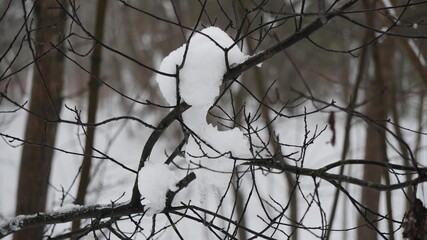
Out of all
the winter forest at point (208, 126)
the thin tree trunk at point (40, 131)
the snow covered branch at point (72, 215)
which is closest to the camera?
the winter forest at point (208, 126)

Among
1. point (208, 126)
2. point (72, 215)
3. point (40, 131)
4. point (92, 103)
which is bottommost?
point (72, 215)

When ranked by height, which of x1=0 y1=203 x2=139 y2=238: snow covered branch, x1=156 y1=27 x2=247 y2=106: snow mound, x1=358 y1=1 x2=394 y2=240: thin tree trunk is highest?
x1=358 y1=1 x2=394 y2=240: thin tree trunk

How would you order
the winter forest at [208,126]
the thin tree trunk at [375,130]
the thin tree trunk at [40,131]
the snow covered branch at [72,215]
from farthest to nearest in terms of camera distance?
the thin tree trunk at [375,130], the thin tree trunk at [40,131], the snow covered branch at [72,215], the winter forest at [208,126]

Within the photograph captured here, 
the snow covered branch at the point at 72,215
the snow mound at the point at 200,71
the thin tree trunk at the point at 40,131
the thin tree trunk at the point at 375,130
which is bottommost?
the snow covered branch at the point at 72,215

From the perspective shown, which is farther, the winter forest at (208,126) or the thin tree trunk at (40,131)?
the thin tree trunk at (40,131)

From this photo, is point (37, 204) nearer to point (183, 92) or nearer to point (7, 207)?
point (183, 92)

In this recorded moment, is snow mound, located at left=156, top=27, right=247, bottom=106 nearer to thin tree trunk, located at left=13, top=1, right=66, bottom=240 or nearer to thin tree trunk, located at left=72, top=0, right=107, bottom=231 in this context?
thin tree trunk, located at left=72, top=0, right=107, bottom=231

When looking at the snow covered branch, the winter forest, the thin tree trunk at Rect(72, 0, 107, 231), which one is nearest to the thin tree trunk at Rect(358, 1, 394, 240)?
the winter forest

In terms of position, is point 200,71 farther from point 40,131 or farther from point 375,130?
point 375,130

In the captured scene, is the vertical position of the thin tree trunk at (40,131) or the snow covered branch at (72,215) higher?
Answer: the thin tree trunk at (40,131)

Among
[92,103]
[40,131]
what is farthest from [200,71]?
[40,131]

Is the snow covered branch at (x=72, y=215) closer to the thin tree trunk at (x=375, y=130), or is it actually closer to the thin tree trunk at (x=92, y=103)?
the thin tree trunk at (x=92, y=103)

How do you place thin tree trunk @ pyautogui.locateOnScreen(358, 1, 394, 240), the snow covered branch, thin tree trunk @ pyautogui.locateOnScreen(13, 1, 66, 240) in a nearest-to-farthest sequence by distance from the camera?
1. the snow covered branch
2. thin tree trunk @ pyautogui.locateOnScreen(13, 1, 66, 240)
3. thin tree trunk @ pyautogui.locateOnScreen(358, 1, 394, 240)

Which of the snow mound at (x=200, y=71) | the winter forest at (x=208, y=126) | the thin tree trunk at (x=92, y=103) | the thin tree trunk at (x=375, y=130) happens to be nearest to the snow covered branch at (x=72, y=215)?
the winter forest at (x=208, y=126)
